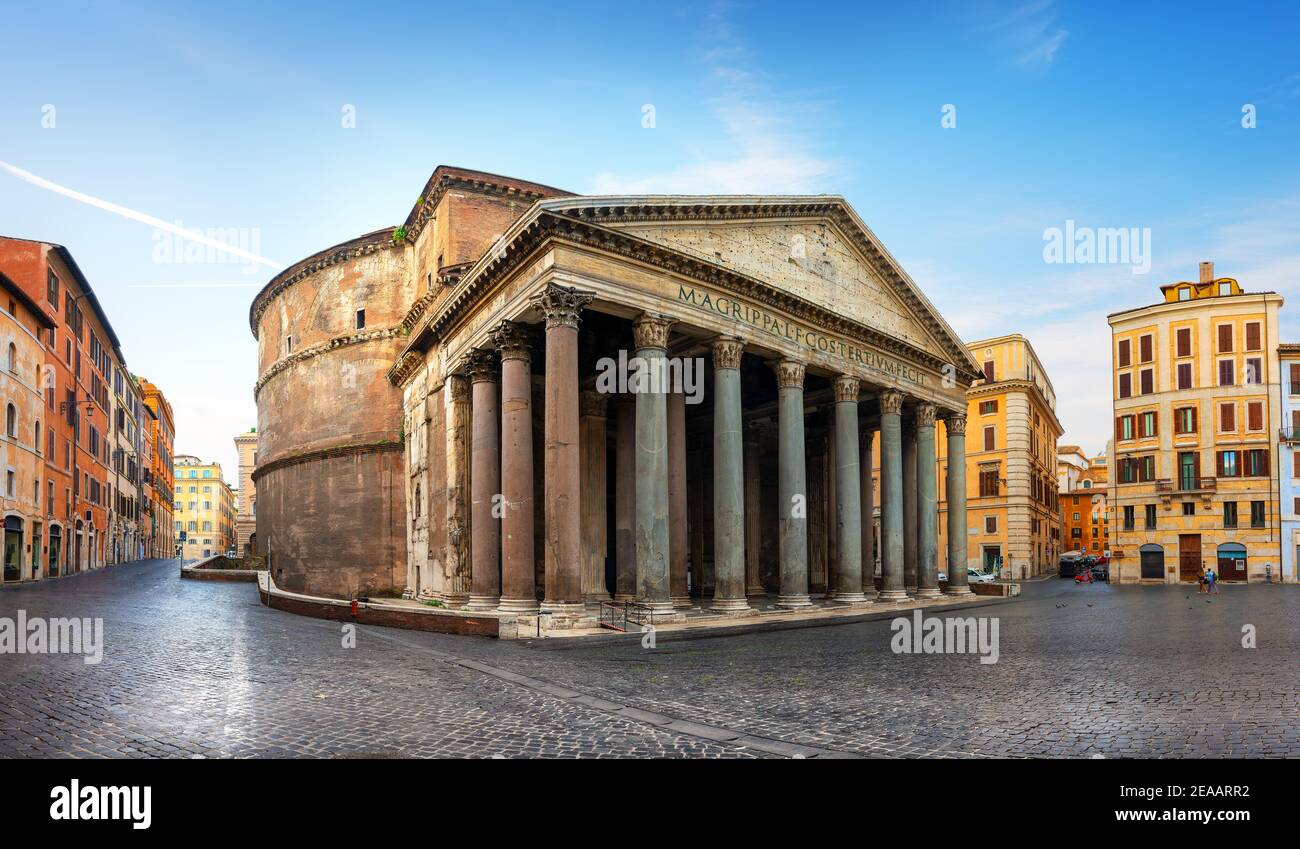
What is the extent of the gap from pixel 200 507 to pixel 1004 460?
101223mm

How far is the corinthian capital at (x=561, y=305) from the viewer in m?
17.3

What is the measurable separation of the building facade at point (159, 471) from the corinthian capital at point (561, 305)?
213 feet

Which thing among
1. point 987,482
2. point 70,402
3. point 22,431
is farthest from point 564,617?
point 987,482

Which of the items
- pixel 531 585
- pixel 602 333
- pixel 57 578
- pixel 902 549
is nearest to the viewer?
pixel 531 585

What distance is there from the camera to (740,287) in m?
20.8

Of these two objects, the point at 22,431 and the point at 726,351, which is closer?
the point at 726,351

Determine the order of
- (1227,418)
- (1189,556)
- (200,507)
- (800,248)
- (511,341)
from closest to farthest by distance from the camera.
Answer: (511,341), (800,248), (1227,418), (1189,556), (200,507)

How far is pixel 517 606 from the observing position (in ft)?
59.5

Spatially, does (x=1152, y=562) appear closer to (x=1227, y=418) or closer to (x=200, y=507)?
(x=1227, y=418)

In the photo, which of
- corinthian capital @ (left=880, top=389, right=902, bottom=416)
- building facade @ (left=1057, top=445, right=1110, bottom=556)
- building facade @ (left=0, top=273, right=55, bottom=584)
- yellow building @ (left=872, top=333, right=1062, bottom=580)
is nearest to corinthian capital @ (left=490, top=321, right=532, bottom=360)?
corinthian capital @ (left=880, top=389, right=902, bottom=416)

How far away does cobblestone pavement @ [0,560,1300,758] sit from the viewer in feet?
23.6
